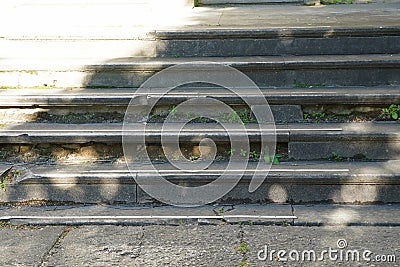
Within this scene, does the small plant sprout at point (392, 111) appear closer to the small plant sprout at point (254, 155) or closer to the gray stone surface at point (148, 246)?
the small plant sprout at point (254, 155)

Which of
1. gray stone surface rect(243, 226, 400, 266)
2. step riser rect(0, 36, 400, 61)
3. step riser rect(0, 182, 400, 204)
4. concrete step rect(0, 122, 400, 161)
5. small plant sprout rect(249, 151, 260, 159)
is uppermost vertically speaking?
step riser rect(0, 36, 400, 61)

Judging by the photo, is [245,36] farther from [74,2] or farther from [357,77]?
[74,2]

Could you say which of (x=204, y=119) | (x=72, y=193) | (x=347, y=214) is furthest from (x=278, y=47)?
(x=72, y=193)

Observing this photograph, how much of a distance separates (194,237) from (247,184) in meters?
0.50

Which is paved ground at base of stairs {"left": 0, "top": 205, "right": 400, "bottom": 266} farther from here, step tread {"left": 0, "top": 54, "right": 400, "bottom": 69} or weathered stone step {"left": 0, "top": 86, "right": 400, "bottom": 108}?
step tread {"left": 0, "top": 54, "right": 400, "bottom": 69}

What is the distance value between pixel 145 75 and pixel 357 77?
1.47 m

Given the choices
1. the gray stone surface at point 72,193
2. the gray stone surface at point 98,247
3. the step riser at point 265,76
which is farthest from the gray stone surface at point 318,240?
the step riser at point 265,76

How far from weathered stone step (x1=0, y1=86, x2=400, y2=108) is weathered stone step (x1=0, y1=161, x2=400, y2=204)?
48cm

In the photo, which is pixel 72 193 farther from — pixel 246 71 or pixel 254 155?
pixel 246 71

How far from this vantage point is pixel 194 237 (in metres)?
2.64

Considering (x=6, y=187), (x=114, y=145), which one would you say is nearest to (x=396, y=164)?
(x=114, y=145)

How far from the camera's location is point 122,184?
9.89 feet

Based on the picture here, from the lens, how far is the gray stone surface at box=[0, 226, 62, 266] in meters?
2.46

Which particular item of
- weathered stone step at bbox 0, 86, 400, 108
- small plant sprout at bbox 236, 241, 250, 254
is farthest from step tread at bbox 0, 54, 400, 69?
small plant sprout at bbox 236, 241, 250, 254
